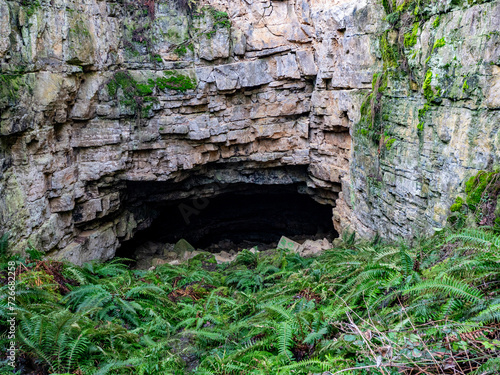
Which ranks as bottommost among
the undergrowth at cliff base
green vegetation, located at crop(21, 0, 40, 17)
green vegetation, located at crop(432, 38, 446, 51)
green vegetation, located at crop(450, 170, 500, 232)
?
the undergrowth at cliff base

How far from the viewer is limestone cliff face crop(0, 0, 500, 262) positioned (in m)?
5.94

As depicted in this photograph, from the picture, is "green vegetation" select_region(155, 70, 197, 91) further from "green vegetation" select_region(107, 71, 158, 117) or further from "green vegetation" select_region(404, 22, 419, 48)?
"green vegetation" select_region(404, 22, 419, 48)

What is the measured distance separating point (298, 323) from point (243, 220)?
11084mm

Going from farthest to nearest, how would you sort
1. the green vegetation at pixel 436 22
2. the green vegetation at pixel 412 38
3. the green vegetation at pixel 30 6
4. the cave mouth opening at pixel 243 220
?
the cave mouth opening at pixel 243 220, the green vegetation at pixel 30 6, the green vegetation at pixel 412 38, the green vegetation at pixel 436 22

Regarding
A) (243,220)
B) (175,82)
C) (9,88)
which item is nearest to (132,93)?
(175,82)

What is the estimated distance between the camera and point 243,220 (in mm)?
14227

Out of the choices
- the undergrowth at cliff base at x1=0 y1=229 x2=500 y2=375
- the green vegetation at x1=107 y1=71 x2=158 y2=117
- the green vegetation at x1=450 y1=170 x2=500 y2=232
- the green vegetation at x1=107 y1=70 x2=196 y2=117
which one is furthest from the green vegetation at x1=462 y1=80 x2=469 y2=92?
the green vegetation at x1=107 y1=71 x2=158 y2=117

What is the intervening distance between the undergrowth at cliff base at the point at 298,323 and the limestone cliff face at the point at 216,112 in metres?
Answer: 2.16

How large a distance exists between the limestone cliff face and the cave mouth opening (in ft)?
4.62

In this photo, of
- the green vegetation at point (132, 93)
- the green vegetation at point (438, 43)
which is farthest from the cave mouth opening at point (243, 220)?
the green vegetation at point (438, 43)

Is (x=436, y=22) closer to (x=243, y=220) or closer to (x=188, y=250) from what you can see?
(x=188, y=250)

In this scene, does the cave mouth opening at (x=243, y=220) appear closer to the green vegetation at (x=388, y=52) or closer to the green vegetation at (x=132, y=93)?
the green vegetation at (x=132, y=93)

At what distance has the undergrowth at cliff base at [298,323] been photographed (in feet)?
7.45

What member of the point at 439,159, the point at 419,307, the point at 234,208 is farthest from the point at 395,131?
the point at 234,208
